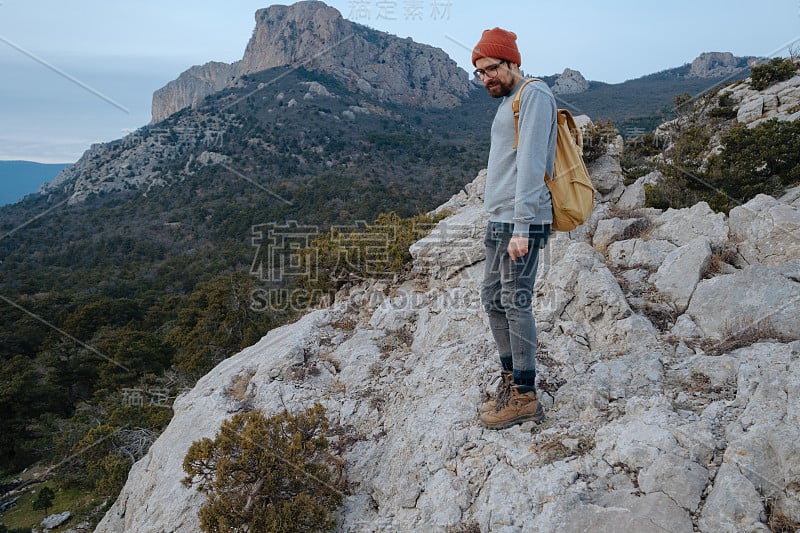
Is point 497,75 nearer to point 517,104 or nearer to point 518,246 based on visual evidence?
point 517,104

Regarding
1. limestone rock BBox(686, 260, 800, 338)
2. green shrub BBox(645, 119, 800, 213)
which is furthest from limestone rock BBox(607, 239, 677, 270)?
green shrub BBox(645, 119, 800, 213)

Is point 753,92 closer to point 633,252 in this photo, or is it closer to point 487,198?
point 633,252

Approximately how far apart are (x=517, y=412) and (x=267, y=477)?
165cm

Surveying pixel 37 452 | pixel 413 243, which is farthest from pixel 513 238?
pixel 37 452

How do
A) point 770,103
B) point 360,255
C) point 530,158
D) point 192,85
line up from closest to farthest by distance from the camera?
point 530,158
point 360,255
point 770,103
point 192,85

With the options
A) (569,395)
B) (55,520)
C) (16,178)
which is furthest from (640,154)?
(16,178)

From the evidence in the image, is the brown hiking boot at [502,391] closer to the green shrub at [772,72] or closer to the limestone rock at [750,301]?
the limestone rock at [750,301]

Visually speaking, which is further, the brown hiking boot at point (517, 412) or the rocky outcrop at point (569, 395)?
the brown hiking boot at point (517, 412)

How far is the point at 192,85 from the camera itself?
4567 inches

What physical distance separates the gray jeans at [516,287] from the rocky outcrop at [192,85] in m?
126

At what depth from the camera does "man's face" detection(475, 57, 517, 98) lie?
7.77 feet

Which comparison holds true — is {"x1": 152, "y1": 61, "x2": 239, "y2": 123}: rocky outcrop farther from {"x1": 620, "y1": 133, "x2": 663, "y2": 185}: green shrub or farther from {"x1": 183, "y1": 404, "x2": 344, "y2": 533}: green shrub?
{"x1": 183, "y1": 404, "x2": 344, "y2": 533}: green shrub

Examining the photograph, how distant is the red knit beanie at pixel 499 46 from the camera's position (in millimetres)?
2338

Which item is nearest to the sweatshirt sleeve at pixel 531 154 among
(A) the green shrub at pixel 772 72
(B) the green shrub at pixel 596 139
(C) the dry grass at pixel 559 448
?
(C) the dry grass at pixel 559 448
